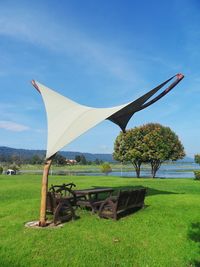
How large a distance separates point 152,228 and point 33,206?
6071 millimetres

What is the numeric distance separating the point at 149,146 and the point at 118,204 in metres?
32.8

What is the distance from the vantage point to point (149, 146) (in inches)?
1721

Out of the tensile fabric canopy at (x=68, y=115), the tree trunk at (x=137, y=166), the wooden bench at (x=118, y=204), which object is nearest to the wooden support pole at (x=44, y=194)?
the tensile fabric canopy at (x=68, y=115)

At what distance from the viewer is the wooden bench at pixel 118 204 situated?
11.4m

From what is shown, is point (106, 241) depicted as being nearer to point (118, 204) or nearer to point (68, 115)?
point (118, 204)

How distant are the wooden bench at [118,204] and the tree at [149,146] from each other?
1226 inches

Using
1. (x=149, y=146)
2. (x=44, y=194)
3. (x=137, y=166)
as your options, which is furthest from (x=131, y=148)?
(x=44, y=194)

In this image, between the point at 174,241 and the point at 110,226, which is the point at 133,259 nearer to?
the point at 174,241

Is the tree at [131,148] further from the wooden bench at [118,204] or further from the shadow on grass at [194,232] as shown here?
the shadow on grass at [194,232]

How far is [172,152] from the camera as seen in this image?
45812 millimetres

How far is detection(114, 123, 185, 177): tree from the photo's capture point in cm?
4362

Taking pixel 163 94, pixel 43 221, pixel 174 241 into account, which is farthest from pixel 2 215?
pixel 163 94

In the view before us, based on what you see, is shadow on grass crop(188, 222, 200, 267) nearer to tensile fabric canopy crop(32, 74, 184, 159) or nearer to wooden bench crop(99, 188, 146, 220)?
wooden bench crop(99, 188, 146, 220)

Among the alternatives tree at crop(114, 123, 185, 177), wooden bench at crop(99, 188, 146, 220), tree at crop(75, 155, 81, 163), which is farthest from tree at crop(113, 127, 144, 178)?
tree at crop(75, 155, 81, 163)
